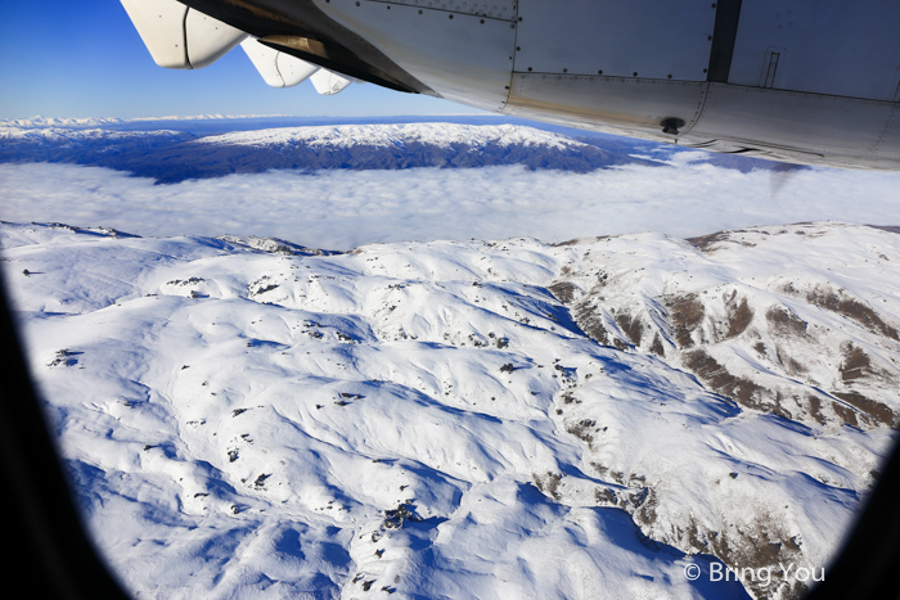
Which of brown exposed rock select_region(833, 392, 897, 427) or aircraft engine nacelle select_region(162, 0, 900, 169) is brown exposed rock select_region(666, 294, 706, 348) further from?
aircraft engine nacelle select_region(162, 0, 900, 169)

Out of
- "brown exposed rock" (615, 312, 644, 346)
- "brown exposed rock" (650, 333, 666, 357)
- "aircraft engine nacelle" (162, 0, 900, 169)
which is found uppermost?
"aircraft engine nacelle" (162, 0, 900, 169)

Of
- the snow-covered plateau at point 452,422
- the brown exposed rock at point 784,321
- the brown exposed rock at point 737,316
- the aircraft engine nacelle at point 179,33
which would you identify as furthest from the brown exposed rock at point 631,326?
the aircraft engine nacelle at point 179,33

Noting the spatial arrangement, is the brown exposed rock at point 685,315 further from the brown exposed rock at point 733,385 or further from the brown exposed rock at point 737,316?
the brown exposed rock at point 737,316

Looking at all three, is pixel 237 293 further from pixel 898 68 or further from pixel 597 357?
pixel 898 68

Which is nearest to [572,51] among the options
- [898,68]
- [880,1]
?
[880,1]

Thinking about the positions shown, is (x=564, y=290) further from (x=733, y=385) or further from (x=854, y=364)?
(x=854, y=364)

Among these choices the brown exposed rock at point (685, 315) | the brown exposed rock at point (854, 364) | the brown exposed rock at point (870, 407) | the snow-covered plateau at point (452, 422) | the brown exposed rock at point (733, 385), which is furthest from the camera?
the brown exposed rock at point (685, 315)

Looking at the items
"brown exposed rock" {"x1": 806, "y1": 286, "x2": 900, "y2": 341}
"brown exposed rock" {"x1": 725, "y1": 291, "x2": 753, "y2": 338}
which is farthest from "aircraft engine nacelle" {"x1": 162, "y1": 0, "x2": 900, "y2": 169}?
"brown exposed rock" {"x1": 806, "y1": 286, "x2": 900, "y2": 341}
